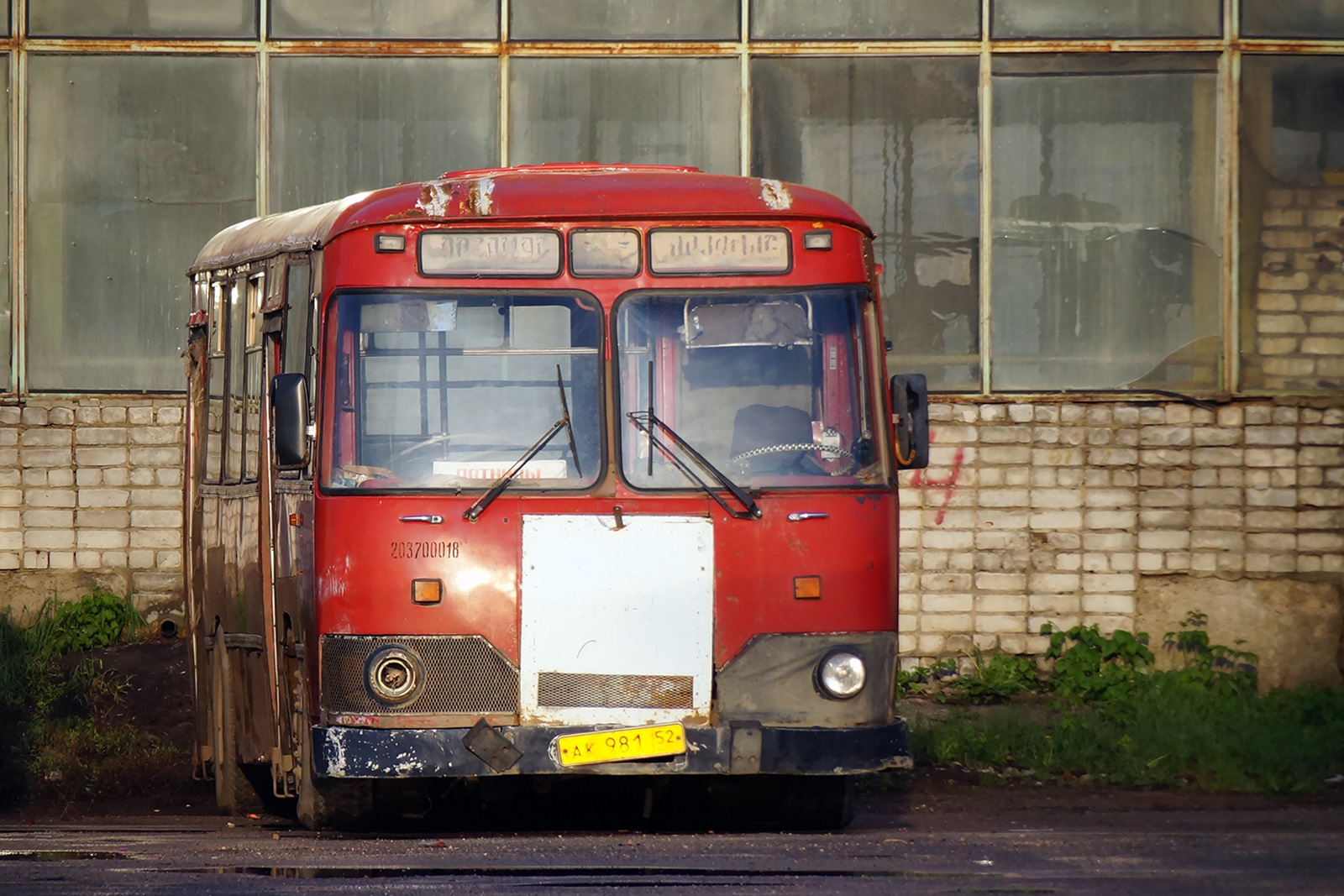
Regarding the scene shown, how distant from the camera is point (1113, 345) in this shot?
13781mm

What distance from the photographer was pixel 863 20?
13.9 metres

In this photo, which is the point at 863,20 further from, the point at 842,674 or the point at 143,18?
the point at 842,674

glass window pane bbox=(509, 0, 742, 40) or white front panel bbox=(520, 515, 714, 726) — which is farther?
glass window pane bbox=(509, 0, 742, 40)

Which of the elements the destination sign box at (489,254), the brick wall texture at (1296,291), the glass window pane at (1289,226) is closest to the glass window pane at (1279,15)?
the glass window pane at (1289,226)

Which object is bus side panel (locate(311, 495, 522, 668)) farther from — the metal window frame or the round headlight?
the metal window frame

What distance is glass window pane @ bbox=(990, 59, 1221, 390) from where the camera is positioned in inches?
542

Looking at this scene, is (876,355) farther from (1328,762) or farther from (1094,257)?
(1094,257)

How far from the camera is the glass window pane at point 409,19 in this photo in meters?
13.8

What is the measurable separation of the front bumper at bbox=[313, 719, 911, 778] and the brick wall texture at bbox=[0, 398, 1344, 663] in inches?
238

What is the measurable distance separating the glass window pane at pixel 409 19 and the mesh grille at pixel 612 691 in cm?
713

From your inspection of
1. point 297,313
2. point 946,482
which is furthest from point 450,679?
point 946,482

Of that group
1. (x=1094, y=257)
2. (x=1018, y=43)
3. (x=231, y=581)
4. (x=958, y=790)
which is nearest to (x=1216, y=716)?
(x=958, y=790)

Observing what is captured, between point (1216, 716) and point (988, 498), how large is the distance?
2.33m

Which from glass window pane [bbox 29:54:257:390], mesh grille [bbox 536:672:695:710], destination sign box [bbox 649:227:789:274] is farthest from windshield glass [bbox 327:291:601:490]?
glass window pane [bbox 29:54:257:390]
